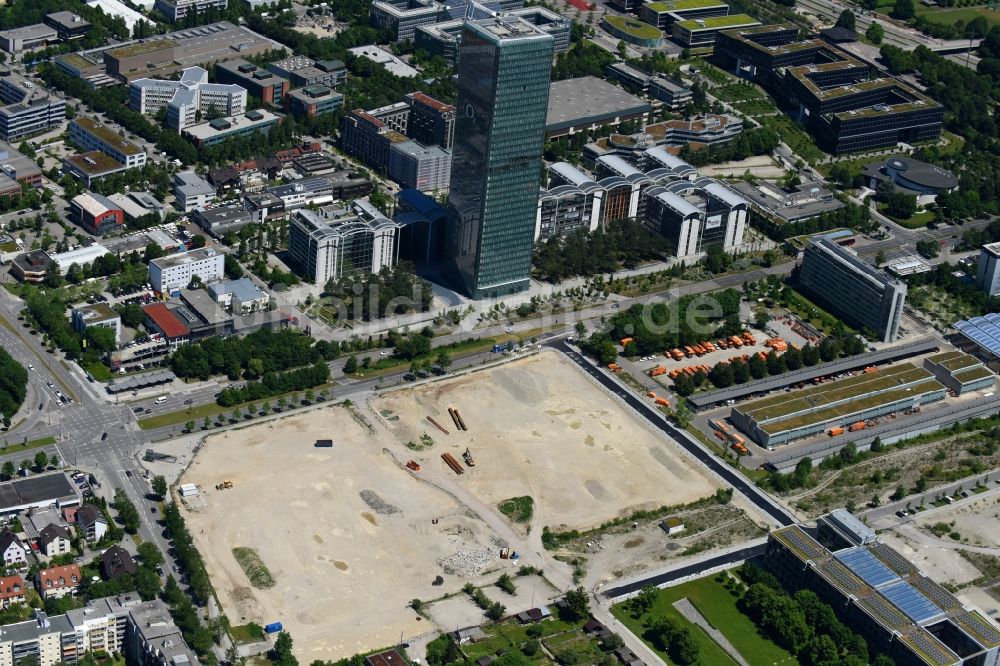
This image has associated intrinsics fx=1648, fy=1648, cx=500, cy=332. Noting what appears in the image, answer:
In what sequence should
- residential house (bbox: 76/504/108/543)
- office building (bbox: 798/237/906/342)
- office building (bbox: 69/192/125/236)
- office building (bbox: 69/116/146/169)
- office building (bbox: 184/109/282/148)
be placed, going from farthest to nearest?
A: office building (bbox: 184/109/282/148)
office building (bbox: 69/116/146/169)
office building (bbox: 69/192/125/236)
office building (bbox: 798/237/906/342)
residential house (bbox: 76/504/108/543)

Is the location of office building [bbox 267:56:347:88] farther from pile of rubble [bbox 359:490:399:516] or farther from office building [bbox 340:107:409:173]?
pile of rubble [bbox 359:490:399:516]

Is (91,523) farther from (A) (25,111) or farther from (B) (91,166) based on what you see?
(A) (25,111)

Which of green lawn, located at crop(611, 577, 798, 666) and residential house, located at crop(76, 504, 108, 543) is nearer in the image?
green lawn, located at crop(611, 577, 798, 666)

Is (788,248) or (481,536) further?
(788,248)

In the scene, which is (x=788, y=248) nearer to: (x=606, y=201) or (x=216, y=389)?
(x=606, y=201)

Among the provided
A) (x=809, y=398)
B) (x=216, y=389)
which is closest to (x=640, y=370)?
(x=809, y=398)

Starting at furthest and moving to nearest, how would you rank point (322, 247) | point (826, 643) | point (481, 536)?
1. point (322, 247)
2. point (481, 536)
3. point (826, 643)

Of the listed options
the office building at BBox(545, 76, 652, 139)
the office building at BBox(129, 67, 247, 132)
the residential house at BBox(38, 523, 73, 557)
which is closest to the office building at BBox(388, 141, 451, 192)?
→ the office building at BBox(545, 76, 652, 139)

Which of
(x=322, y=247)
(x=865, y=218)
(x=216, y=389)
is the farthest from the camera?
(x=865, y=218)
